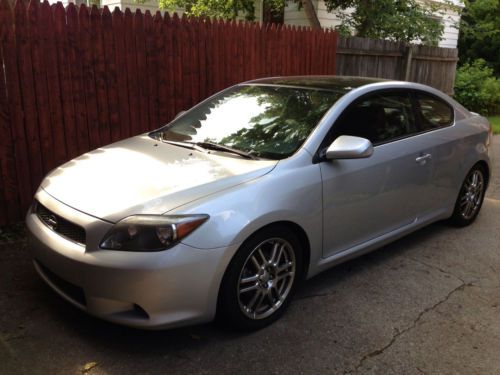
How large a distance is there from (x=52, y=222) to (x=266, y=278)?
141cm

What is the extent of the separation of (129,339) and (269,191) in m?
1.28

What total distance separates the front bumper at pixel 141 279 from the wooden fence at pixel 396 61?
22.0 feet

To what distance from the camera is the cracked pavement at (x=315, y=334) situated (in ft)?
9.59

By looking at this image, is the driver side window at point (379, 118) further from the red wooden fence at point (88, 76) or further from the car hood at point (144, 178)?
the red wooden fence at point (88, 76)

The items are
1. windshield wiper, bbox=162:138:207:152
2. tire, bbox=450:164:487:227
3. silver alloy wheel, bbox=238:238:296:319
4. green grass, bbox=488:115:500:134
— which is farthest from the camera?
green grass, bbox=488:115:500:134

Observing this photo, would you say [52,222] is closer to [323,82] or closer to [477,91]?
[323,82]

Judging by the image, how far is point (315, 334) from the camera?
3.26 metres

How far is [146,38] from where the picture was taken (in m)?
5.67

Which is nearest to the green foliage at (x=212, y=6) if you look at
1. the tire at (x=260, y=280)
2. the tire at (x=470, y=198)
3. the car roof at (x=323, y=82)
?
the car roof at (x=323, y=82)

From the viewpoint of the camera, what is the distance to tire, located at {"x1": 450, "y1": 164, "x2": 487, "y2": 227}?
511cm

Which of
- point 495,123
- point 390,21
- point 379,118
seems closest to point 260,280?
point 379,118

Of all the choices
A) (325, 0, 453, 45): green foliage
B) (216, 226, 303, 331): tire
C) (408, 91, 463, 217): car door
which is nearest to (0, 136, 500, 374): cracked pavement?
(216, 226, 303, 331): tire

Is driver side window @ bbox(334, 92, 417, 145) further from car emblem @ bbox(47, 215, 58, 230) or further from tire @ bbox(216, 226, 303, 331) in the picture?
car emblem @ bbox(47, 215, 58, 230)

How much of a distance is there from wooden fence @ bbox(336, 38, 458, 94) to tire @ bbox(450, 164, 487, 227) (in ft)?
13.4
